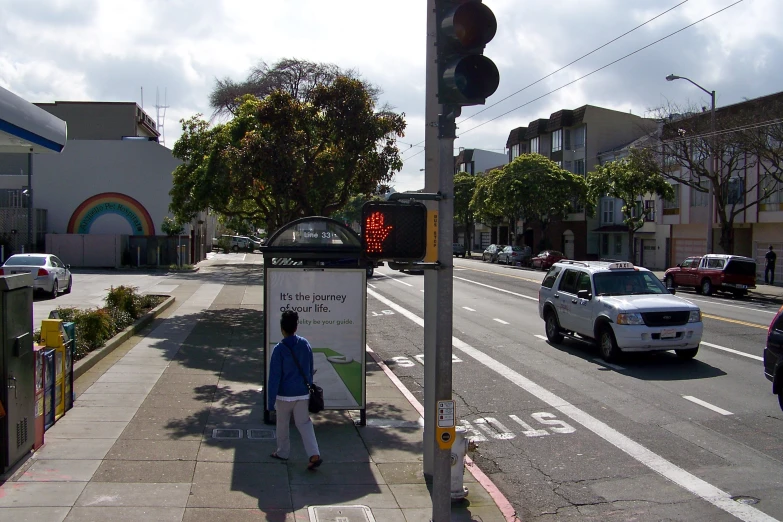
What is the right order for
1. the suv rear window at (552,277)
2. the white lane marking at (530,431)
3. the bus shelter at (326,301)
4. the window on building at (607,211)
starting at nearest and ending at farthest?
the bus shelter at (326,301) < the white lane marking at (530,431) < the suv rear window at (552,277) < the window on building at (607,211)

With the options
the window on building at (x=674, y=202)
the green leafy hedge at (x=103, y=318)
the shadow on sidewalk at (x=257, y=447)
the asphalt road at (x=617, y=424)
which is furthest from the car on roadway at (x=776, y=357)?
the window on building at (x=674, y=202)

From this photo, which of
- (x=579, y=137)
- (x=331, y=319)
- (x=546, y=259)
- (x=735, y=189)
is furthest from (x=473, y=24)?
(x=579, y=137)

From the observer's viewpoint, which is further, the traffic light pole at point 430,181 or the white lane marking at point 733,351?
the white lane marking at point 733,351

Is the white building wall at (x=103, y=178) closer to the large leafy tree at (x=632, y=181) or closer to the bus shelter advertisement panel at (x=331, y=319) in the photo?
the large leafy tree at (x=632, y=181)

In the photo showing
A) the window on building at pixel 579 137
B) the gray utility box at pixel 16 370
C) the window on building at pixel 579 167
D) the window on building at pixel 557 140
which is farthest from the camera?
the window on building at pixel 557 140

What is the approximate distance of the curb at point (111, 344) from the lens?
1098cm

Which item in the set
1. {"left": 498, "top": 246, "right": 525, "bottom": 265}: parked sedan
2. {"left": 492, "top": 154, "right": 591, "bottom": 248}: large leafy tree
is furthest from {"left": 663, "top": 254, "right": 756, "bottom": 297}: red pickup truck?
{"left": 492, "top": 154, "right": 591, "bottom": 248}: large leafy tree

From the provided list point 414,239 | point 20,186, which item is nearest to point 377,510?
point 414,239

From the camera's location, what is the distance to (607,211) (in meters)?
59.6

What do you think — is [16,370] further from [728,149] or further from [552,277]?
[728,149]

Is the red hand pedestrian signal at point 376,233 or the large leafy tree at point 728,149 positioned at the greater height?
the large leafy tree at point 728,149

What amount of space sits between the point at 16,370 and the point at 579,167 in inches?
2359

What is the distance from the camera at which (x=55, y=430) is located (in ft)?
26.3

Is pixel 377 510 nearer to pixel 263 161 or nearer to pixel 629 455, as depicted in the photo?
pixel 629 455
